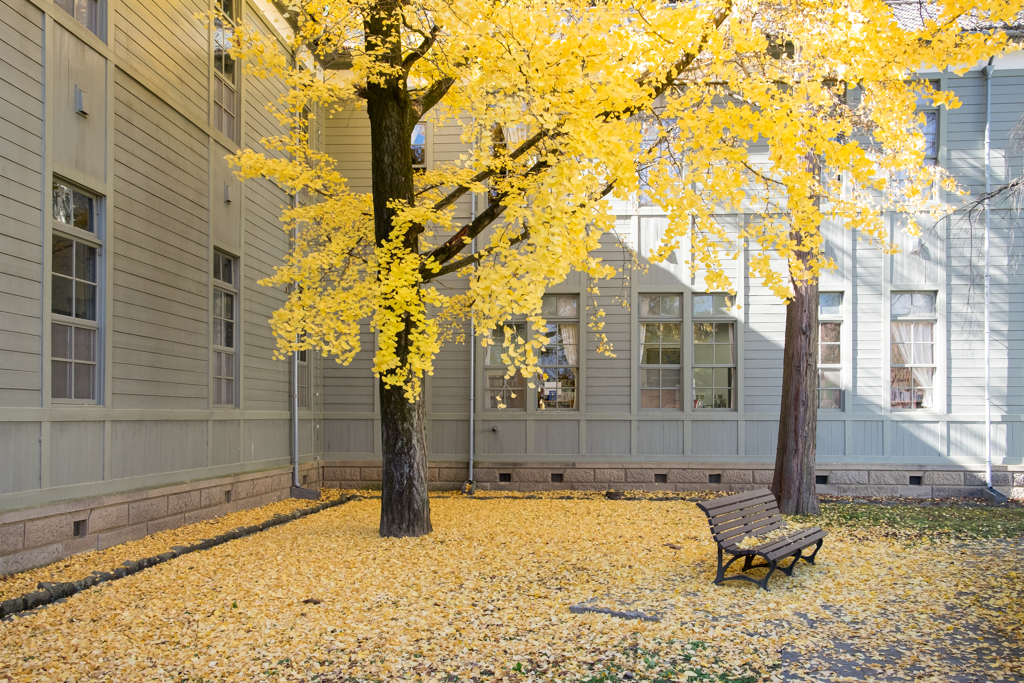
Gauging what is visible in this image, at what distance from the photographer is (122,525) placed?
26.4 feet

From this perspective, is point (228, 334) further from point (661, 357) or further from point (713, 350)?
point (713, 350)

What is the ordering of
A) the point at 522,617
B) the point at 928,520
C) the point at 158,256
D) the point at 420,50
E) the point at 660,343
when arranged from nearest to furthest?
Result: the point at 522,617 → the point at 420,50 → the point at 158,256 → the point at 928,520 → the point at 660,343

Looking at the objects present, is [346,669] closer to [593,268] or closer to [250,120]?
[593,268]

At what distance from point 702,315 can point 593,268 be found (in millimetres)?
7201

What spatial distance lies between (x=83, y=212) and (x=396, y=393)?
3502 mm

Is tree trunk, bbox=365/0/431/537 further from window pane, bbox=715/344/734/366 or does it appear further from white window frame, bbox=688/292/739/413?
window pane, bbox=715/344/734/366

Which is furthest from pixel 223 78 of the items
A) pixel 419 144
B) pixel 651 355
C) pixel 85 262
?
pixel 651 355

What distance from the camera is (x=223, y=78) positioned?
10.9 m

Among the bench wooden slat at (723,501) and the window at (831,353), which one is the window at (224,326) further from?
the window at (831,353)

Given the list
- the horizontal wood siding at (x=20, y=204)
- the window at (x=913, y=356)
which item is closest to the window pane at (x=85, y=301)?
the horizontal wood siding at (x=20, y=204)

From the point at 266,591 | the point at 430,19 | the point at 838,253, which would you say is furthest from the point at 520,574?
the point at 838,253

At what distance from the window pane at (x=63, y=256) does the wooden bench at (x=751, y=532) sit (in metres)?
6.00

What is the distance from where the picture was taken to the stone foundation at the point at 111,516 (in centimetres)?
659

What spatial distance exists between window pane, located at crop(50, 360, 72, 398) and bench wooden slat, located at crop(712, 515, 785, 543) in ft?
19.4
